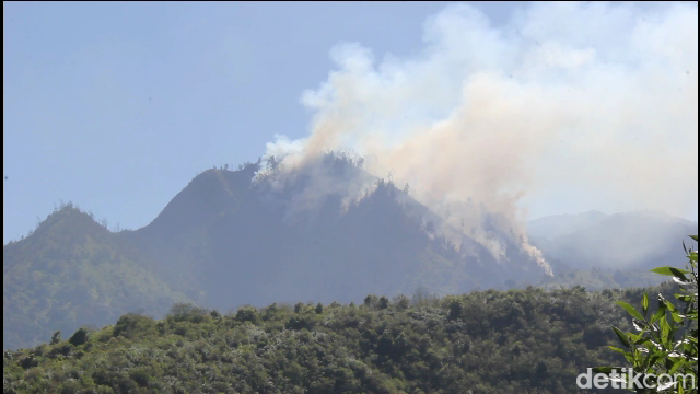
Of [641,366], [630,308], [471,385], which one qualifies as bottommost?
[471,385]

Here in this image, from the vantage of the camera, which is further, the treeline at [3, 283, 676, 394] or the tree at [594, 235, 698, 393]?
the treeline at [3, 283, 676, 394]

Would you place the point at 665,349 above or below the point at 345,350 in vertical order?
above

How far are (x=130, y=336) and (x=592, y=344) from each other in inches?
1482

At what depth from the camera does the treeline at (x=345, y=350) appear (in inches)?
1713

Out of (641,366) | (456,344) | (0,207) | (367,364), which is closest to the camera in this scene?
(641,366)

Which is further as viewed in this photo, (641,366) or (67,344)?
(67,344)

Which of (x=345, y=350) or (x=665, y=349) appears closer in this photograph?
(x=665, y=349)

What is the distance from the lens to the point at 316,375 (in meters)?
47.8

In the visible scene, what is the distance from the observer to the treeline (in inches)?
1713

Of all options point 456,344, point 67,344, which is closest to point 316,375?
point 456,344

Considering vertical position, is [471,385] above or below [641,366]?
below

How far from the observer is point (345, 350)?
51.8 meters

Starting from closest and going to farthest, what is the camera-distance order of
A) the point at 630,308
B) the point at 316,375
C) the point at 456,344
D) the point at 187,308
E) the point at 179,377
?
the point at 630,308 → the point at 179,377 → the point at 316,375 → the point at 456,344 → the point at 187,308

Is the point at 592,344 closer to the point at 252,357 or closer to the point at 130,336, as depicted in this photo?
the point at 252,357
